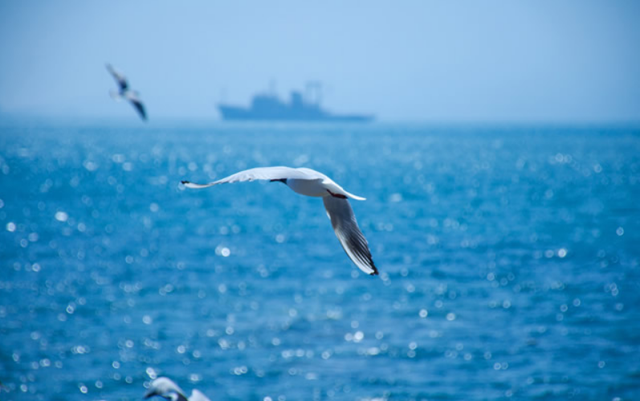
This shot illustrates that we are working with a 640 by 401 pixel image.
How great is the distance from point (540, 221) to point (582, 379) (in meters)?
29.0

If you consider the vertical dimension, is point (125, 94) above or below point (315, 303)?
above

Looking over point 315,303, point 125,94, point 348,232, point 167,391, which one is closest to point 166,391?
point 167,391

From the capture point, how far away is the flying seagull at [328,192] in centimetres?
569

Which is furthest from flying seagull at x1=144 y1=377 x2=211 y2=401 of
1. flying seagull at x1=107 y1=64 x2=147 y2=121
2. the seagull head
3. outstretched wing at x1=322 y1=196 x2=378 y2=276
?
flying seagull at x1=107 y1=64 x2=147 y2=121

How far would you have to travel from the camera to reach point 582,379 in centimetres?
1823

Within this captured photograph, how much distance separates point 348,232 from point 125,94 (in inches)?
327

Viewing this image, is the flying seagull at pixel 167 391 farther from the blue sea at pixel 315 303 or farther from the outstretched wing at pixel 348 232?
the blue sea at pixel 315 303

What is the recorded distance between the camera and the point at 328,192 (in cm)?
625

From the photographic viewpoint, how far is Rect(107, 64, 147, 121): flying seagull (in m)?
13.5

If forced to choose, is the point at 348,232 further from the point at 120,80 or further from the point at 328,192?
the point at 120,80

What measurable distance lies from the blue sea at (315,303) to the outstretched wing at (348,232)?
35.3 feet

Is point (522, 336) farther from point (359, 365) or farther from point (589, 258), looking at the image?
point (589, 258)

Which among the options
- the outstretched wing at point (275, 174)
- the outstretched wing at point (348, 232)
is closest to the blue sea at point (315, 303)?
the outstretched wing at point (348, 232)

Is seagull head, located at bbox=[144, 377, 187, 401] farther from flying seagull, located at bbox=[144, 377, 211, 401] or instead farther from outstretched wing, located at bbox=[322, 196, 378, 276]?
outstretched wing, located at bbox=[322, 196, 378, 276]
